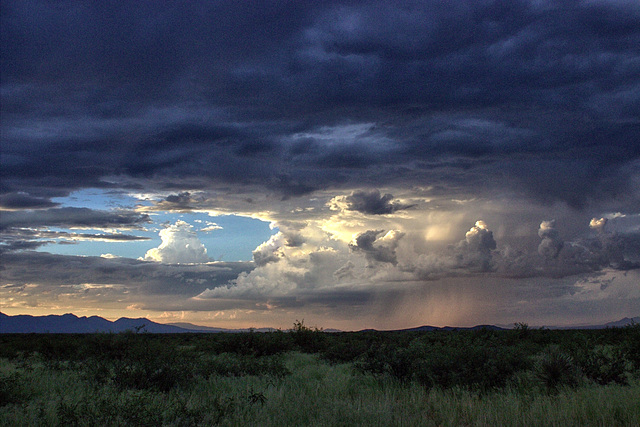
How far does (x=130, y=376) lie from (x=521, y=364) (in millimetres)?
12412

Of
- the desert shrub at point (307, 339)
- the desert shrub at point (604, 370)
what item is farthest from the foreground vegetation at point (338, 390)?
the desert shrub at point (307, 339)

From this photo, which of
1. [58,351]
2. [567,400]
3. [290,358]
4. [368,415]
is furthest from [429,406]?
[58,351]

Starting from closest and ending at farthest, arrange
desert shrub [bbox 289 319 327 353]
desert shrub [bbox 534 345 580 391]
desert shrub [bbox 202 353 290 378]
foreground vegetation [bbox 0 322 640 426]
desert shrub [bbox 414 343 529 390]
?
foreground vegetation [bbox 0 322 640 426], desert shrub [bbox 534 345 580 391], desert shrub [bbox 414 343 529 390], desert shrub [bbox 202 353 290 378], desert shrub [bbox 289 319 327 353]

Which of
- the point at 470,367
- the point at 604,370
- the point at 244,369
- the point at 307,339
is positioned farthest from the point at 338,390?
the point at 307,339

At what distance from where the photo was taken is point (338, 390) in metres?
13.6

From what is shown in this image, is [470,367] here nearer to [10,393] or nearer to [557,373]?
[557,373]

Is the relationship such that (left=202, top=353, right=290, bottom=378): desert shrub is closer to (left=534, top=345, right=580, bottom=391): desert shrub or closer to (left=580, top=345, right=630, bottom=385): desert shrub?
(left=534, top=345, right=580, bottom=391): desert shrub

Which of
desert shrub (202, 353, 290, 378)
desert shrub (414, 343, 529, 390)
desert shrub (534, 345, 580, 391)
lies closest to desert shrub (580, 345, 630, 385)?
desert shrub (534, 345, 580, 391)

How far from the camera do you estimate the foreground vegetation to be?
9.69 metres

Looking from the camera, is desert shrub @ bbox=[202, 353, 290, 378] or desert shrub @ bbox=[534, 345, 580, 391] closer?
desert shrub @ bbox=[534, 345, 580, 391]

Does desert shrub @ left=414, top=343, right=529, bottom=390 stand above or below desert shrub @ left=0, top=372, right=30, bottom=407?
above

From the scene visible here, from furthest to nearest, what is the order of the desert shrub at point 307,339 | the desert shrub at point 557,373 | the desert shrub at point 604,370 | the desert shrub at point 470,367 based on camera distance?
the desert shrub at point 307,339, the desert shrub at point 604,370, the desert shrub at point 470,367, the desert shrub at point 557,373

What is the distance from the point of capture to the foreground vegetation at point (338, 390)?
9.69 metres

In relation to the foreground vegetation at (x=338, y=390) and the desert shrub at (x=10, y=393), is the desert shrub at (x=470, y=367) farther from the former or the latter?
the desert shrub at (x=10, y=393)
